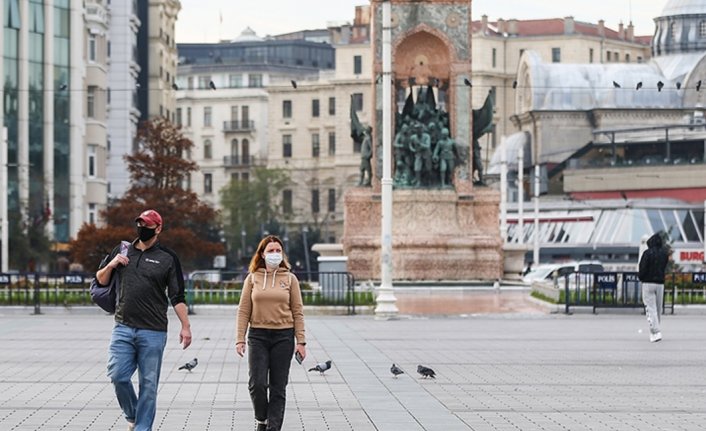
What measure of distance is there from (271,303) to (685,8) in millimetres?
131610

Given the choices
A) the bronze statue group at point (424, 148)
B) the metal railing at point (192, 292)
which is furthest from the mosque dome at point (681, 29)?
the metal railing at point (192, 292)

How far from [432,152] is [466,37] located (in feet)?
11.7

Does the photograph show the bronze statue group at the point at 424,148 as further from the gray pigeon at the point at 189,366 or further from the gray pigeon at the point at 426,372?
the gray pigeon at the point at 426,372

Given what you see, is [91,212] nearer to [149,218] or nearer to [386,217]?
[386,217]

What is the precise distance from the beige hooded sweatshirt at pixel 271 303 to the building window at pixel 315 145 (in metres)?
148

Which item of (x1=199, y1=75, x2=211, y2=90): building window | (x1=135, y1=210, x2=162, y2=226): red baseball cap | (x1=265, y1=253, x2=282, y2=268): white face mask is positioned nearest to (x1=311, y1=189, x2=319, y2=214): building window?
(x1=199, y1=75, x2=211, y2=90): building window

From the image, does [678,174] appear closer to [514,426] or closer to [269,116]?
[269,116]

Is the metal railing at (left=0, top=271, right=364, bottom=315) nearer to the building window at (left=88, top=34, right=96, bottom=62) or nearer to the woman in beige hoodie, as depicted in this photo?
the woman in beige hoodie

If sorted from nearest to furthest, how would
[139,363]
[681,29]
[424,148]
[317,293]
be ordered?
1. [139,363]
2. [317,293]
3. [424,148]
4. [681,29]

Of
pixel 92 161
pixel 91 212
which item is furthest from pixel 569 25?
pixel 91 212

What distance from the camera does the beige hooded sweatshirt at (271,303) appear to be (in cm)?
1806

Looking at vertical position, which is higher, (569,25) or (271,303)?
(569,25)

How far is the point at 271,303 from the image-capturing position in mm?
18062

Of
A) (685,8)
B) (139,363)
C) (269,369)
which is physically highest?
(685,8)
